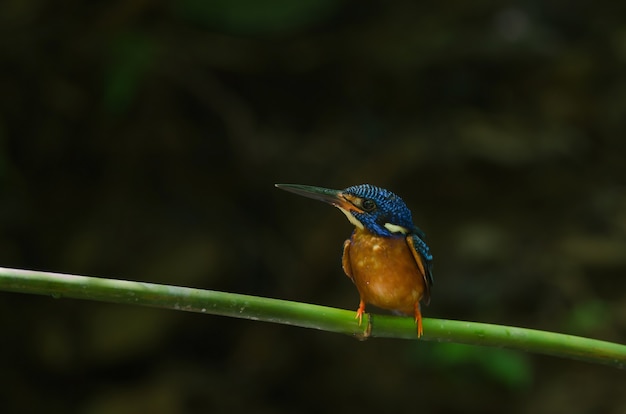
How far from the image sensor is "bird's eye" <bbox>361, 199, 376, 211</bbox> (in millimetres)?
1928

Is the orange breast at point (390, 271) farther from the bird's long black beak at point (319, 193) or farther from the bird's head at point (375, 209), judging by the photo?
the bird's long black beak at point (319, 193)

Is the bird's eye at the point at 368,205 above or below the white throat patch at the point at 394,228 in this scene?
above

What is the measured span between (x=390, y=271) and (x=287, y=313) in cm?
63

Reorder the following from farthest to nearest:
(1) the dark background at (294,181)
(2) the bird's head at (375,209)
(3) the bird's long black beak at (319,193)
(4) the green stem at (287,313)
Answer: (1) the dark background at (294,181)
(2) the bird's head at (375,209)
(3) the bird's long black beak at (319,193)
(4) the green stem at (287,313)

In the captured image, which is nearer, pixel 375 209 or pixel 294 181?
pixel 375 209

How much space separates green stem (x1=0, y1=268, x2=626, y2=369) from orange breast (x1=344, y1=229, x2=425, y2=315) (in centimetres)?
20

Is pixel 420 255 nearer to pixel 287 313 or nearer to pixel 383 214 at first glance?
pixel 383 214

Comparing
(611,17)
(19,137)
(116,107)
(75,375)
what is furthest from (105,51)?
(611,17)

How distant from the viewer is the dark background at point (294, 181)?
417cm

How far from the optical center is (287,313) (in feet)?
4.60

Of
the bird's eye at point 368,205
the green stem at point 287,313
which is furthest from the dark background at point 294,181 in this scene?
the green stem at point 287,313

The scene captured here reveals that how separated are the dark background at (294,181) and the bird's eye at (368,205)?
7.19 feet

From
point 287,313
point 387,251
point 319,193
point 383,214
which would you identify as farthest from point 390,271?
point 287,313

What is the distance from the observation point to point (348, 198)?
1.91 m
